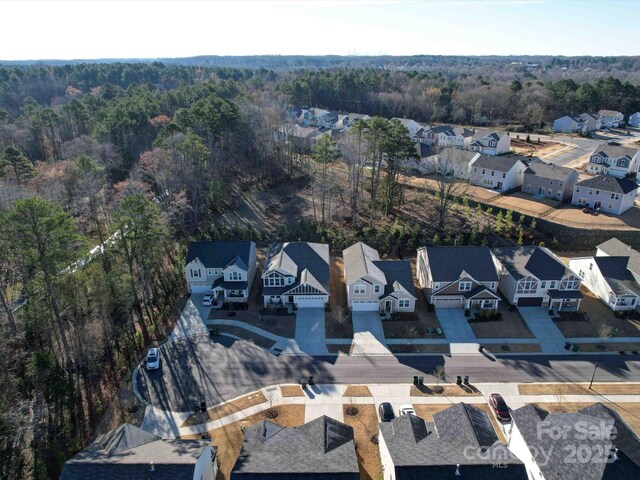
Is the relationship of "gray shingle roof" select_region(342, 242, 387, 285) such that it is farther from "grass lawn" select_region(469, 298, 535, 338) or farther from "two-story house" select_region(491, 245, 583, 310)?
"two-story house" select_region(491, 245, 583, 310)

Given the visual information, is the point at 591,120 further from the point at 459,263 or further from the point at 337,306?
the point at 337,306

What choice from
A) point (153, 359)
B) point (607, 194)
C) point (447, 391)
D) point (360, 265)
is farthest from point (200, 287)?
point (607, 194)

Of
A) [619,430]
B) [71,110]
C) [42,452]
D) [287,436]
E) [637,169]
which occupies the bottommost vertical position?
[42,452]

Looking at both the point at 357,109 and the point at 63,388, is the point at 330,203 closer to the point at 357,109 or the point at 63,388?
the point at 63,388

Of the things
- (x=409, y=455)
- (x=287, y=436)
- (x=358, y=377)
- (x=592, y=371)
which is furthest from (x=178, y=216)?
(x=592, y=371)

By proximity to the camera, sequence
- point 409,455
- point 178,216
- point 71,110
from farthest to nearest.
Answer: point 71,110, point 178,216, point 409,455

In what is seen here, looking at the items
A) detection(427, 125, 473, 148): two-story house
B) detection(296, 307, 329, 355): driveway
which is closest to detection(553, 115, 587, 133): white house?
detection(427, 125, 473, 148): two-story house
